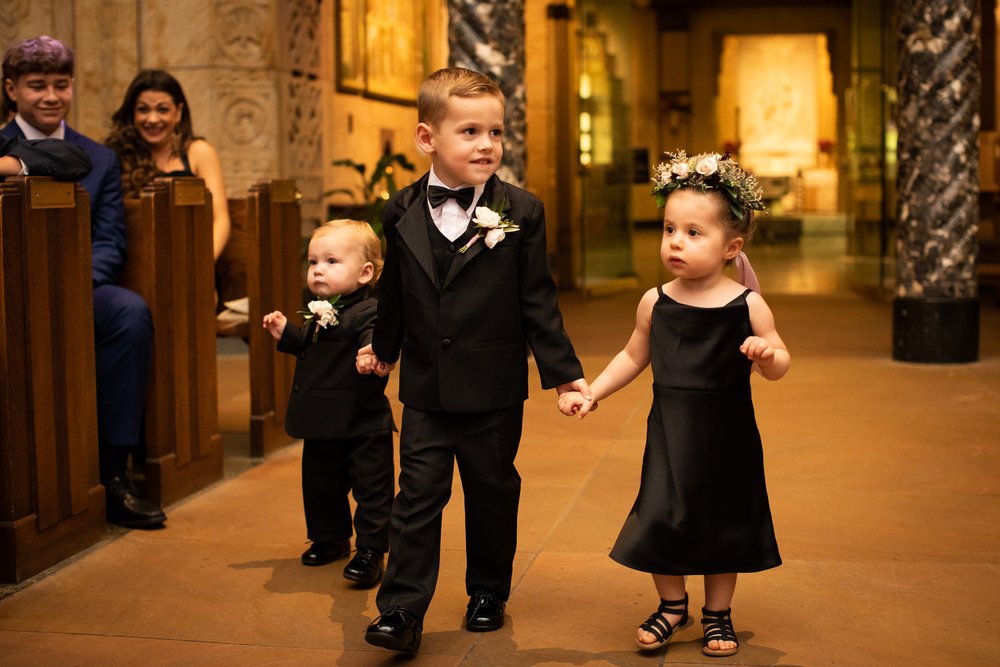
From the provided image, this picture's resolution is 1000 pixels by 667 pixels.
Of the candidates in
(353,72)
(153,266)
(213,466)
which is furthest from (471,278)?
(353,72)

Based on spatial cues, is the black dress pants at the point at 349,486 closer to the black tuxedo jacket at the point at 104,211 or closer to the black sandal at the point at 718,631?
the black sandal at the point at 718,631

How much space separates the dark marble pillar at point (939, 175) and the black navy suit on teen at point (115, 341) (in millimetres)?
4613

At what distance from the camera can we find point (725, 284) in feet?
10.3

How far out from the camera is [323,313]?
3.83 metres

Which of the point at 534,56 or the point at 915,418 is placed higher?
the point at 534,56

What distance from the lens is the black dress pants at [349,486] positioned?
383cm

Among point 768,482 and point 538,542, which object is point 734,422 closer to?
point 538,542

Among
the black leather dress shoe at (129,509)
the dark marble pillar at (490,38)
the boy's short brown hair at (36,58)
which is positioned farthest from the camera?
the dark marble pillar at (490,38)

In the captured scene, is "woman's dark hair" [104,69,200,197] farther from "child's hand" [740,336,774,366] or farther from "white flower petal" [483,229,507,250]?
"child's hand" [740,336,774,366]

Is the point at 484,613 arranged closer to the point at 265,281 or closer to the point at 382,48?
the point at 265,281

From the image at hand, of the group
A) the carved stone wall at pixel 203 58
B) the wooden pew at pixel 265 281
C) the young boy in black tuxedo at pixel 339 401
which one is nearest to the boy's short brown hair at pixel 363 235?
the young boy in black tuxedo at pixel 339 401

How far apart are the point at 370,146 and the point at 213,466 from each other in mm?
5722

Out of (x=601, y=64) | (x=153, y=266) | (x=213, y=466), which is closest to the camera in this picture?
(x=153, y=266)

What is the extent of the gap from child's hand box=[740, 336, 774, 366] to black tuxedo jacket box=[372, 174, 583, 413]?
427mm
